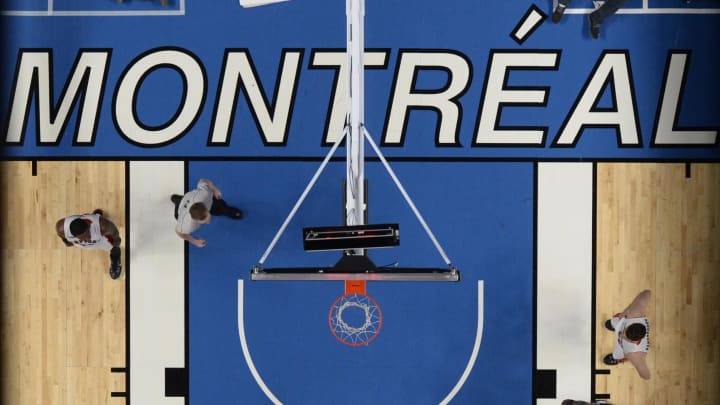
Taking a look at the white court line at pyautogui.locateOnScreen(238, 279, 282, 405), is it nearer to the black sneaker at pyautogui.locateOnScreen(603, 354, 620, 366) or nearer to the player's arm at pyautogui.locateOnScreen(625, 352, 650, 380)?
the black sneaker at pyautogui.locateOnScreen(603, 354, 620, 366)

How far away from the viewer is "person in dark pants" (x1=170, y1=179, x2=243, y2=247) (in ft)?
21.0

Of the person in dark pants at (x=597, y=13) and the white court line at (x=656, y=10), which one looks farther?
the white court line at (x=656, y=10)

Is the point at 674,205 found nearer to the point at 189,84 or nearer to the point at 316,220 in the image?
the point at 316,220

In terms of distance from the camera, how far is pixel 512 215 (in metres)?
6.93

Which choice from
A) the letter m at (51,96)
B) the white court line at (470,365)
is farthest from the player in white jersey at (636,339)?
the letter m at (51,96)

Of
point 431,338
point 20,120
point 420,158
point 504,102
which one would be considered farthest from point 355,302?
point 20,120

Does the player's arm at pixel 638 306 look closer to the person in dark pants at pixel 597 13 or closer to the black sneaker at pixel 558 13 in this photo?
the person in dark pants at pixel 597 13

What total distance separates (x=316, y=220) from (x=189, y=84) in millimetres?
2101

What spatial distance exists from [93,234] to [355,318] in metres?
2.96

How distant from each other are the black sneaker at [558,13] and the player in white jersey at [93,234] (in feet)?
17.5

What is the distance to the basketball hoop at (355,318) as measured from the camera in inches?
274

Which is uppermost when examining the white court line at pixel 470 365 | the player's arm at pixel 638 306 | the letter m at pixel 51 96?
the letter m at pixel 51 96

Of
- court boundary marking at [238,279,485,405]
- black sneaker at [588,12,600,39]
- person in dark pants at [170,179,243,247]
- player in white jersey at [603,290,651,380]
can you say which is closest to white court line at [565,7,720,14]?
black sneaker at [588,12,600,39]

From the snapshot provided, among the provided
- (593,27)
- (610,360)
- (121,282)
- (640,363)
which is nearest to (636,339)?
(640,363)
